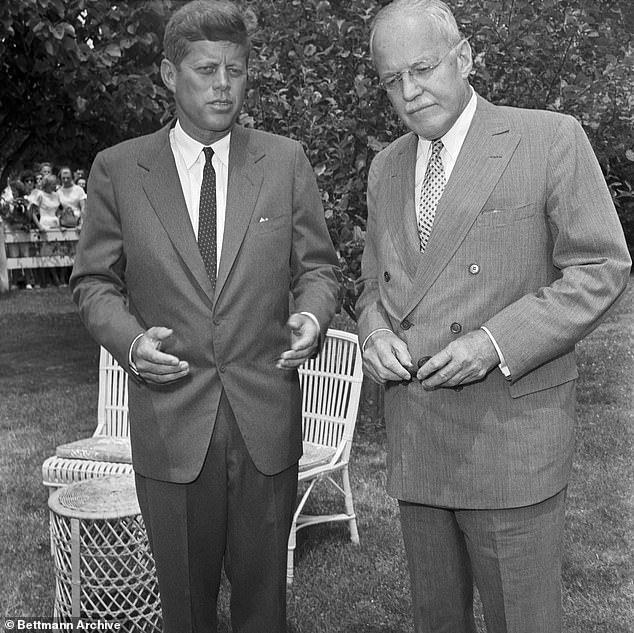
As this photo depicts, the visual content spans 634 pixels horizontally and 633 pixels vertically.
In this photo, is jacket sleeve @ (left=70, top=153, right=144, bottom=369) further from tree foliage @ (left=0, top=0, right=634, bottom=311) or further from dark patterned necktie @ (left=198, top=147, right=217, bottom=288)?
tree foliage @ (left=0, top=0, right=634, bottom=311)

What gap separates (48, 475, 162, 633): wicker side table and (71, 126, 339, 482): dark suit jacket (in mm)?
1220

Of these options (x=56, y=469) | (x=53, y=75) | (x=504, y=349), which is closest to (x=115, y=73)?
(x=53, y=75)

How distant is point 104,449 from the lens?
213 inches

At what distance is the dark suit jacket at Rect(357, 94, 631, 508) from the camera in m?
2.53

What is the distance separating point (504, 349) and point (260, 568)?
1257 mm

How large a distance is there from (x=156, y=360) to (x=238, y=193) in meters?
0.64

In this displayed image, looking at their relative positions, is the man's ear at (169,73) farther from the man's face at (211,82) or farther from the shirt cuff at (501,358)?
the shirt cuff at (501,358)

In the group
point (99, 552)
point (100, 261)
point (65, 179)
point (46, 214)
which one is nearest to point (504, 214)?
point (100, 261)

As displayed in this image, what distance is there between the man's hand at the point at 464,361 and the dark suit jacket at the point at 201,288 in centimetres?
61

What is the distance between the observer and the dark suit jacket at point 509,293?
253 cm

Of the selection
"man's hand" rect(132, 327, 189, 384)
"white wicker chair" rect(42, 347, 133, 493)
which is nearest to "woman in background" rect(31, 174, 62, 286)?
"white wicker chair" rect(42, 347, 133, 493)

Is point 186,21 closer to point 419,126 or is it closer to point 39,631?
point 419,126

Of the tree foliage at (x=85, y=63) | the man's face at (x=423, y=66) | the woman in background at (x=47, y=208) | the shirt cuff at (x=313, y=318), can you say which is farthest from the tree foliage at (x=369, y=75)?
the woman in background at (x=47, y=208)

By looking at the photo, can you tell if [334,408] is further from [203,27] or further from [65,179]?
[65,179]
